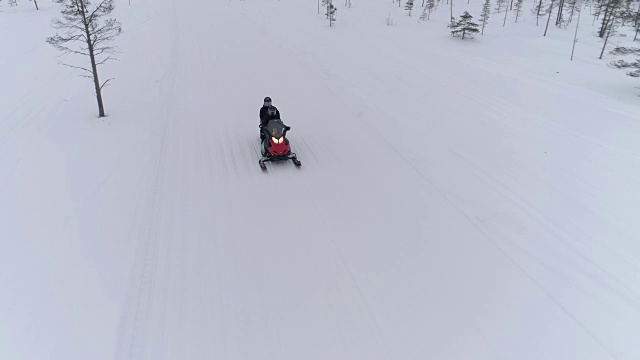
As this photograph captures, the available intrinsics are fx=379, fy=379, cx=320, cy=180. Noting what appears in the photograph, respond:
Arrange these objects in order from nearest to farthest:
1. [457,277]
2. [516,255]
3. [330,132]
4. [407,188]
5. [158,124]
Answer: [457,277] < [516,255] < [407,188] < [330,132] < [158,124]

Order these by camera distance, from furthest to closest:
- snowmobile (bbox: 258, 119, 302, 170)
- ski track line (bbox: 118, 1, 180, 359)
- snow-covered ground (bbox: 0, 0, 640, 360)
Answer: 1. snowmobile (bbox: 258, 119, 302, 170)
2. snow-covered ground (bbox: 0, 0, 640, 360)
3. ski track line (bbox: 118, 1, 180, 359)

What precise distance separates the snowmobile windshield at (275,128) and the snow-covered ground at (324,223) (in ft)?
3.58

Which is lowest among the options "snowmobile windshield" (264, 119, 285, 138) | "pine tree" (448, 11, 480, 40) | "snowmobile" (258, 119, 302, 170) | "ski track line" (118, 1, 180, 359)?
"ski track line" (118, 1, 180, 359)

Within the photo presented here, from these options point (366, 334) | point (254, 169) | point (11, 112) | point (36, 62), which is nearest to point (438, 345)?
point (366, 334)

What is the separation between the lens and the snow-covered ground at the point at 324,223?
6242mm

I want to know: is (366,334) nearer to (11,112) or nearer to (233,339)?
(233,339)

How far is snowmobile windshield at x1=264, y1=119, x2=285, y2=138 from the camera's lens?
37.4ft

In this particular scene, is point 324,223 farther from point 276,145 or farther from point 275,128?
point 275,128

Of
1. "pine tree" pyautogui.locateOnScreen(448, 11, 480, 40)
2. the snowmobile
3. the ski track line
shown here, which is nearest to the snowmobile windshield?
the snowmobile

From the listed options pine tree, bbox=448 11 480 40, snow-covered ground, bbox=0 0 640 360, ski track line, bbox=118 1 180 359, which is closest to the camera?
ski track line, bbox=118 1 180 359

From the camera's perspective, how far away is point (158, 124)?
15266 mm

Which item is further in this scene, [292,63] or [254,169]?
[292,63]

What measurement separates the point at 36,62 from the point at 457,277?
30934mm

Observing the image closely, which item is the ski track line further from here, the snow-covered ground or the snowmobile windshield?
the snowmobile windshield
